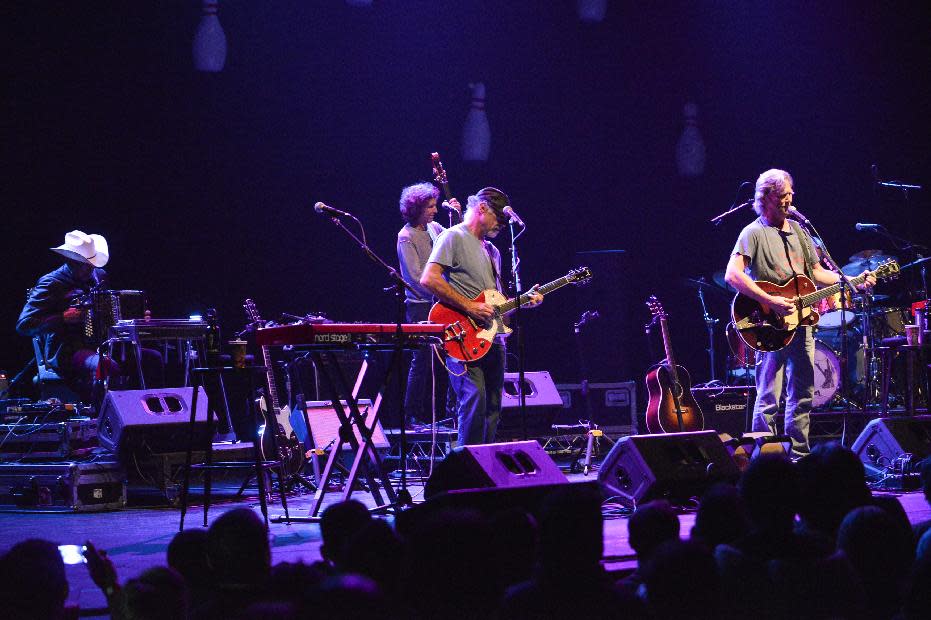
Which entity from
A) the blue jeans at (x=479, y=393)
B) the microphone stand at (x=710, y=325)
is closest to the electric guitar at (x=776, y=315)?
the blue jeans at (x=479, y=393)

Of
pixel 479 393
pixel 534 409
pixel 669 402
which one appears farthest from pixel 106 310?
pixel 669 402

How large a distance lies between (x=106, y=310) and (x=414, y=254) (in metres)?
2.63

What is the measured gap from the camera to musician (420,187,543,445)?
7.40 m

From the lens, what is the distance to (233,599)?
3072mm

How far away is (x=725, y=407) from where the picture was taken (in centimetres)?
1095

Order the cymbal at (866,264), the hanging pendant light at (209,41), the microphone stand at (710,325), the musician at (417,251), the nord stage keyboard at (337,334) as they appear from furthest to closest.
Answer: the microphone stand at (710,325), the cymbal at (866,264), the hanging pendant light at (209,41), the musician at (417,251), the nord stage keyboard at (337,334)

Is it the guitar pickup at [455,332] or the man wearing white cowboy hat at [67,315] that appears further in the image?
the man wearing white cowboy hat at [67,315]

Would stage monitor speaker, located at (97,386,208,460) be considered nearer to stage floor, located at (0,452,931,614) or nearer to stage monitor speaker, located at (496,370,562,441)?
stage floor, located at (0,452,931,614)

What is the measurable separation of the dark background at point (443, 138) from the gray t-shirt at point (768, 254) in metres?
3.43

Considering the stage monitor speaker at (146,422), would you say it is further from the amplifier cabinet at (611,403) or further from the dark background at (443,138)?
the amplifier cabinet at (611,403)

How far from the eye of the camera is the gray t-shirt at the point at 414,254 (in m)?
9.62

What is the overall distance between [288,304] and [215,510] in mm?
4321

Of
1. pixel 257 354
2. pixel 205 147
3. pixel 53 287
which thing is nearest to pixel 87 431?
pixel 53 287

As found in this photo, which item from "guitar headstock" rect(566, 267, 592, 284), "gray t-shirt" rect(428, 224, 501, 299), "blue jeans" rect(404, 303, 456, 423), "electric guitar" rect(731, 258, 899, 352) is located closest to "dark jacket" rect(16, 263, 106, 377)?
"blue jeans" rect(404, 303, 456, 423)
